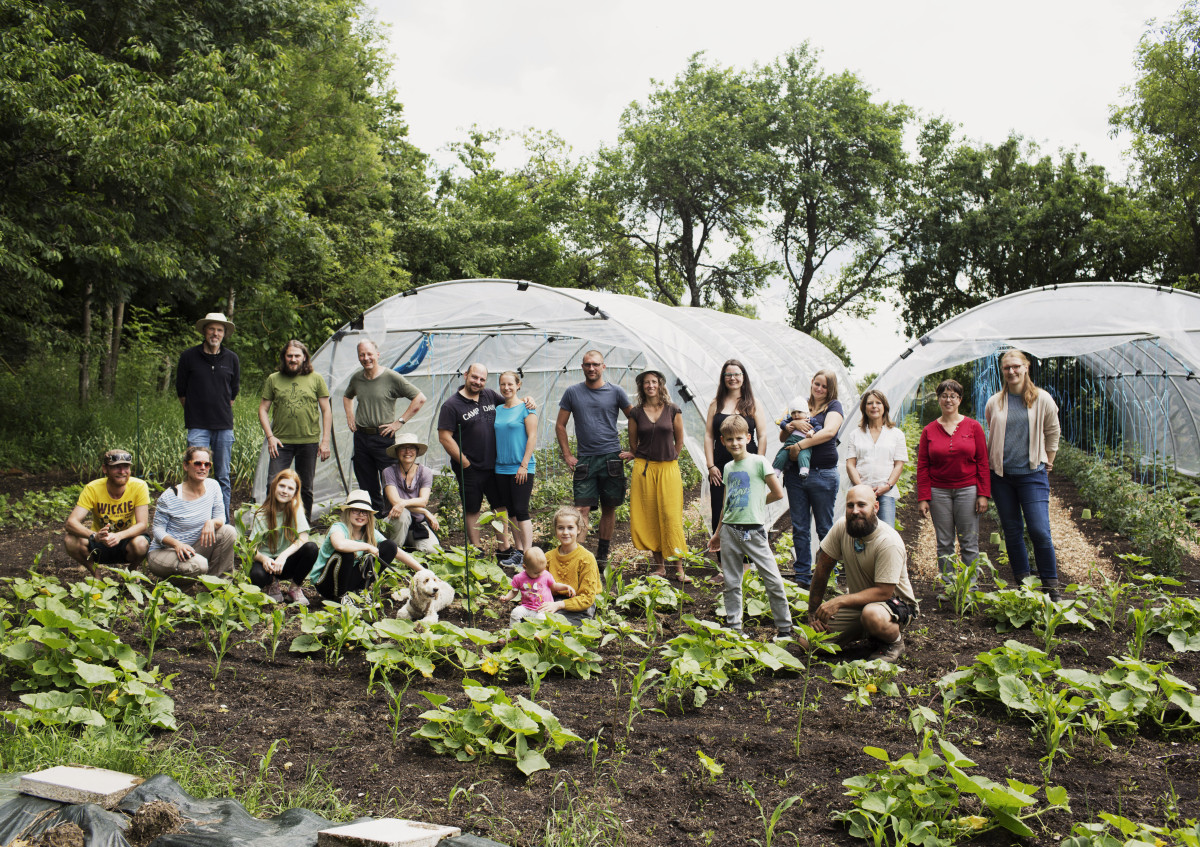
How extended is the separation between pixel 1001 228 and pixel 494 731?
24.1m

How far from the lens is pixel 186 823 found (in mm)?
2500

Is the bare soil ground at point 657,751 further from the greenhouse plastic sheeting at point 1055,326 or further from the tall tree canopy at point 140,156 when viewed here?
the tall tree canopy at point 140,156

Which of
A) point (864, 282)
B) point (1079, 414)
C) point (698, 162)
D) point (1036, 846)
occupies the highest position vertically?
point (698, 162)

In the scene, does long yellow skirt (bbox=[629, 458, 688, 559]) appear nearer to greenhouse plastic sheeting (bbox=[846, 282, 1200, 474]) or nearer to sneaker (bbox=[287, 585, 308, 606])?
greenhouse plastic sheeting (bbox=[846, 282, 1200, 474])

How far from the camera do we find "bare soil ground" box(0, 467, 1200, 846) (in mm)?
2766

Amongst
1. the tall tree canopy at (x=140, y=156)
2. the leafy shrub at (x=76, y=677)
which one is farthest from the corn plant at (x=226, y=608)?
the tall tree canopy at (x=140, y=156)

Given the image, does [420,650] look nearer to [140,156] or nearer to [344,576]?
[344,576]

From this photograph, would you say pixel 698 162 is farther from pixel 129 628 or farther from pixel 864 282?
pixel 129 628

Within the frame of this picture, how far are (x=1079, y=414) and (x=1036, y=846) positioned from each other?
47.3 ft

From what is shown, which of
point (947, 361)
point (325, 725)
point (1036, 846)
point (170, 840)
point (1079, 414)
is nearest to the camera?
point (170, 840)

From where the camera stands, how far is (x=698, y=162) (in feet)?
79.1

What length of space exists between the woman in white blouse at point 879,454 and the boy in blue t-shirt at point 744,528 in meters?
1.36

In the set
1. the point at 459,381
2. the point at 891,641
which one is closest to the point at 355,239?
the point at 459,381

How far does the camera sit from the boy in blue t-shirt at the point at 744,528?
4426mm
